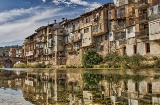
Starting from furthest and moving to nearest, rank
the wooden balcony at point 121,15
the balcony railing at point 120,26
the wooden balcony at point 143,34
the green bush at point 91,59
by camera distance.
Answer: the green bush at point 91,59 → the balcony railing at point 120,26 → the wooden balcony at point 121,15 → the wooden balcony at point 143,34

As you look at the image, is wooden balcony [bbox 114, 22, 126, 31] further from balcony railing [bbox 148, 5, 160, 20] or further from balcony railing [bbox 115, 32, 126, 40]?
balcony railing [bbox 148, 5, 160, 20]

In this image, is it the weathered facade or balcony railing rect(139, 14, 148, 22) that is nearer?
the weathered facade

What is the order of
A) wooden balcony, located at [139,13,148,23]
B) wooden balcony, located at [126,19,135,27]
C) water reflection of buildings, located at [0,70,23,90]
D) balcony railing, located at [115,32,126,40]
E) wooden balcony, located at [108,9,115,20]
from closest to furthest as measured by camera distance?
water reflection of buildings, located at [0,70,23,90] → wooden balcony, located at [139,13,148,23] → wooden balcony, located at [126,19,135,27] → balcony railing, located at [115,32,126,40] → wooden balcony, located at [108,9,115,20]

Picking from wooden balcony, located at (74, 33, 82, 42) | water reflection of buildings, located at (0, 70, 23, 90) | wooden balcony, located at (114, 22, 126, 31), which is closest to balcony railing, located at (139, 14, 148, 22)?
wooden balcony, located at (114, 22, 126, 31)

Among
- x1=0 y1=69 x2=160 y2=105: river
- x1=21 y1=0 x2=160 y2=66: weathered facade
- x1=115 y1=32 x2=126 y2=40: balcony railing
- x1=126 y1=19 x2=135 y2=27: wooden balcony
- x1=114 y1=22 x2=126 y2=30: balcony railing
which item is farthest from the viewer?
x1=114 y1=22 x2=126 y2=30: balcony railing

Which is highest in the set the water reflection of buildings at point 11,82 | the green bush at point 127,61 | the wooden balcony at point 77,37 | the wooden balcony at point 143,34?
the wooden balcony at point 77,37

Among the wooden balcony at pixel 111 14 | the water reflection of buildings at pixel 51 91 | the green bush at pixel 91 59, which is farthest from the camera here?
the wooden balcony at pixel 111 14

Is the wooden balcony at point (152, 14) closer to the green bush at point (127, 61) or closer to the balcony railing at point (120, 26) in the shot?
the green bush at point (127, 61)

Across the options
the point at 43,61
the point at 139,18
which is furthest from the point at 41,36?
the point at 139,18

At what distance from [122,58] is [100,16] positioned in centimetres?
2288

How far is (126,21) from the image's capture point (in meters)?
58.6

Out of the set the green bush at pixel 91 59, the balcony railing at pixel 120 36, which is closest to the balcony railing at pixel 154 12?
the balcony railing at pixel 120 36

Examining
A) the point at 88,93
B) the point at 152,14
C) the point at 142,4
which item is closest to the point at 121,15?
the point at 142,4

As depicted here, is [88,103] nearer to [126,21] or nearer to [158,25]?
[158,25]
